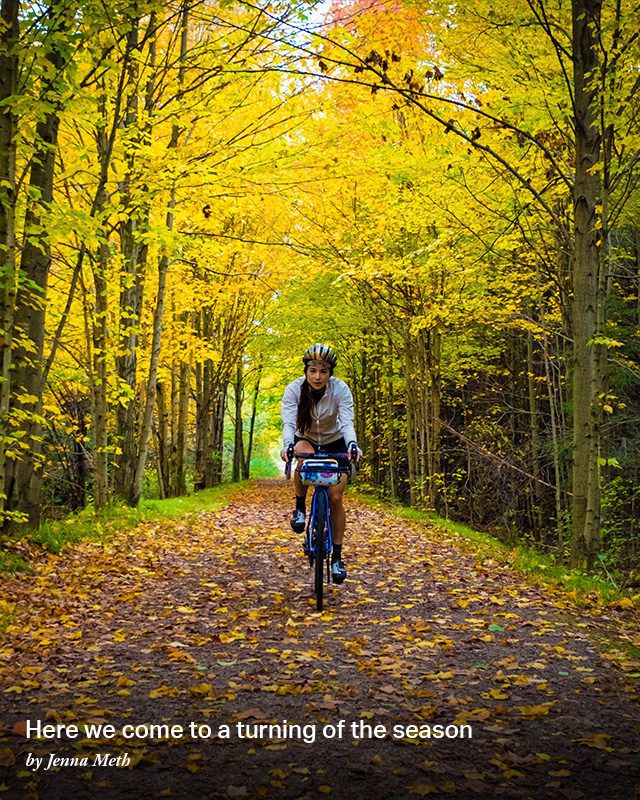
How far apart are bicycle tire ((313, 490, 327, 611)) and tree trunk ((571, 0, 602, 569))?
2946mm

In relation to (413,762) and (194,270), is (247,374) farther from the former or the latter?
(413,762)

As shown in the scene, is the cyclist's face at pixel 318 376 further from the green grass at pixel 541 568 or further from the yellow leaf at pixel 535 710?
the yellow leaf at pixel 535 710

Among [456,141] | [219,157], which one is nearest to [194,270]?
[219,157]

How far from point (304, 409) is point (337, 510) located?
999 millimetres

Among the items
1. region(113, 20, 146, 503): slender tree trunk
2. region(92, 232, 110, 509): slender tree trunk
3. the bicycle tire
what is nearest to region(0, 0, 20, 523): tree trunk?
the bicycle tire

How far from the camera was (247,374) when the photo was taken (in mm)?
28359

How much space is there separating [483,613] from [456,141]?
7.46m

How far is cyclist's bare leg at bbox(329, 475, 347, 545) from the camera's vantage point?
5988 mm

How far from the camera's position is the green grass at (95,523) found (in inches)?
295

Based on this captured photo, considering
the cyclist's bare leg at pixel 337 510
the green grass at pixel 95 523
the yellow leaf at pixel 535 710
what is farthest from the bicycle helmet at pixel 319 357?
the green grass at pixel 95 523

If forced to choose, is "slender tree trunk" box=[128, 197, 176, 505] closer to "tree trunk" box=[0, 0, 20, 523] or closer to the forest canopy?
the forest canopy

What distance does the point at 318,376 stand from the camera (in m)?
6.04

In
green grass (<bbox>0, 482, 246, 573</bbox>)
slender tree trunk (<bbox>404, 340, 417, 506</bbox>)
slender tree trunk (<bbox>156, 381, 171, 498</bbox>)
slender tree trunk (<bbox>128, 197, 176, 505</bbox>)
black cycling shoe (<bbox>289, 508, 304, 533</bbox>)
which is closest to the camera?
black cycling shoe (<bbox>289, 508, 304, 533</bbox>)

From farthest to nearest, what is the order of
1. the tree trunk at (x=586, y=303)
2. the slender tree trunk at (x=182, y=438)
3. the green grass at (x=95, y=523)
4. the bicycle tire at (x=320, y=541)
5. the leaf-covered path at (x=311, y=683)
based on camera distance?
the slender tree trunk at (x=182, y=438), the green grass at (x=95, y=523), the tree trunk at (x=586, y=303), the bicycle tire at (x=320, y=541), the leaf-covered path at (x=311, y=683)
